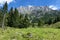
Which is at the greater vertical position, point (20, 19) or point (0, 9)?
point (0, 9)

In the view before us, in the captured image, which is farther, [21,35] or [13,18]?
[13,18]

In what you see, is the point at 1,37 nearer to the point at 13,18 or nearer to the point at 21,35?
the point at 21,35

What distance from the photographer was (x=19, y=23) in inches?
4914

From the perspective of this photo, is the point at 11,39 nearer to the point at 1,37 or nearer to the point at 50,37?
the point at 1,37

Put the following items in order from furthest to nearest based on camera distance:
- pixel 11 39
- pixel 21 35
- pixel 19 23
Answer: pixel 19 23 < pixel 21 35 < pixel 11 39

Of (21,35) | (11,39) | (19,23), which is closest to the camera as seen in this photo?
(11,39)

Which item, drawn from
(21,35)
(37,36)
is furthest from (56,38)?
(21,35)

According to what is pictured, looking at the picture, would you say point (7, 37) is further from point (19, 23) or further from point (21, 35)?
point (19, 23)

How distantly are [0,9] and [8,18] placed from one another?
392 inches

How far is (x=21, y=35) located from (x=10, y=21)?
10622cm

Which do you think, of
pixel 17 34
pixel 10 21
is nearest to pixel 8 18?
pixel 10 21

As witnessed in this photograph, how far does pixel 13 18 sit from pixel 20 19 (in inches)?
242

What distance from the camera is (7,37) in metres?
19.0

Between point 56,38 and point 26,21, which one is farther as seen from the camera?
point 26,21
